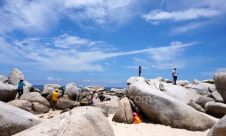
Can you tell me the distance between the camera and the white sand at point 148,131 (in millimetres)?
12773

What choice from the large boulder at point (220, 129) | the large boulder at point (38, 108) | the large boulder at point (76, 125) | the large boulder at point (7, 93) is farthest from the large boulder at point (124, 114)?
the large boulder at point (7, 93)

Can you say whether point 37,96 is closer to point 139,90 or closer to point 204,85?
point 139,90

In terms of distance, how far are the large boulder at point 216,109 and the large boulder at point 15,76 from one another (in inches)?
808

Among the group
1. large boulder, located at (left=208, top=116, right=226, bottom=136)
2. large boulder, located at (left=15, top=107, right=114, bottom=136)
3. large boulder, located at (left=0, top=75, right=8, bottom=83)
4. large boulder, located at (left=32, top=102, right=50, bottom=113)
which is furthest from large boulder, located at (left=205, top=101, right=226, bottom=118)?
large boulder, located at (left=0, top=75, right=8, bottom=83)

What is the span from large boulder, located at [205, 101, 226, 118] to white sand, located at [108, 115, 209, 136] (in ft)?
12.8

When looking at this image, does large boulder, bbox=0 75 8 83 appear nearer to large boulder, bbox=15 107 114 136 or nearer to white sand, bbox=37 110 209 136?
white sand, bbox=37 110 209 136

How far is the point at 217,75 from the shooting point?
18.5 m

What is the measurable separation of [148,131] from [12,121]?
21.9 ft

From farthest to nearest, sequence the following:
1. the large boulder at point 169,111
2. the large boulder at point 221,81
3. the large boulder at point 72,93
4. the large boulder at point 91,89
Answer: the large boulder at point 91,89 → the large boulder at point 72,93 → the large boulder at point 221,81 → the large boulder at point 169,111

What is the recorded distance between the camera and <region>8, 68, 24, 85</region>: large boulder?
3138 cm

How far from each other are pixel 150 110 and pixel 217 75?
5902 mm

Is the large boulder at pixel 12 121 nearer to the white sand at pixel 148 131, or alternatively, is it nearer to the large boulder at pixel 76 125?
the large boulder at pixel 76 125

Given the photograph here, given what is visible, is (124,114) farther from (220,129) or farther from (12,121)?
(220,129)

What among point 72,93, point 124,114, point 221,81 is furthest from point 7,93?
point 221,81
